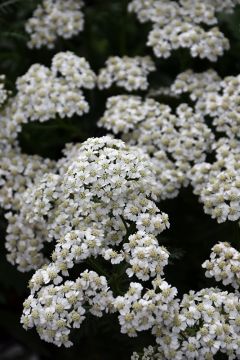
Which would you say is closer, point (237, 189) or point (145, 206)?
point (145, 206)

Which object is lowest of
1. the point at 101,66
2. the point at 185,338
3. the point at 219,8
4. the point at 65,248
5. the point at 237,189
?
the point at 185,338

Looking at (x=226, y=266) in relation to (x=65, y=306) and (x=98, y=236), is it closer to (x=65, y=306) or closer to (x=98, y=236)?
(x=98, y=236)

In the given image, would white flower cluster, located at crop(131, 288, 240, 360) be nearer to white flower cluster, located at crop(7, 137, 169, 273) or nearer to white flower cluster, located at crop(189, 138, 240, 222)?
white flower cluster, located at crop(7, 137, 169, 273)

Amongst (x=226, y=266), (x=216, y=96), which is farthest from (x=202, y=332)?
(x=216, y=96)

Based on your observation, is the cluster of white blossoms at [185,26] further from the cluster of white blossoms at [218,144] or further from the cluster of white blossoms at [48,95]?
the cluster of white blossoms at [48,95]

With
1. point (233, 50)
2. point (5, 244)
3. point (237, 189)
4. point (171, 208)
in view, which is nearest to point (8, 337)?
point (5, 244)

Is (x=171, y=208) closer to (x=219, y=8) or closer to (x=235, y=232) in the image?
(x=235, y=232)
